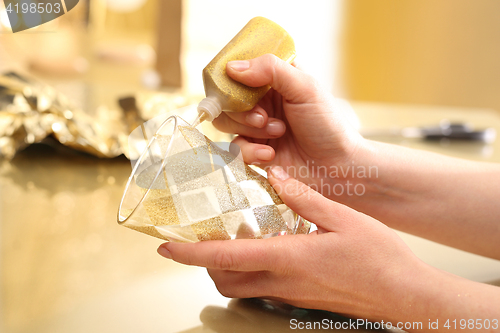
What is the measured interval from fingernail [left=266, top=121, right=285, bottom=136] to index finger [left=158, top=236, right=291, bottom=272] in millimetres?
239

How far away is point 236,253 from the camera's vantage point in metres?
0.35

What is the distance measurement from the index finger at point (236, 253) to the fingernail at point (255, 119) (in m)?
0.20

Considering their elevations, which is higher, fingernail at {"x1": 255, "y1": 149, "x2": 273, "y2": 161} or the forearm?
the forearm

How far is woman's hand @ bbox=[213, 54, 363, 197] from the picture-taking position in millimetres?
462

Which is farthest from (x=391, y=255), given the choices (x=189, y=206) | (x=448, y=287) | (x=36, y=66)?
(x=36, y=66)

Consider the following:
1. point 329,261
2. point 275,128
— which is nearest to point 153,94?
point 275,128

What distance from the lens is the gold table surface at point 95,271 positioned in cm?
37

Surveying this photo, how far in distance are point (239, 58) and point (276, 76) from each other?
0.15 ft

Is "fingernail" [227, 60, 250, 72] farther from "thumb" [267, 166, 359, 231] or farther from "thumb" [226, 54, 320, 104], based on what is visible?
"thumb" [267, 166, 359, 231]

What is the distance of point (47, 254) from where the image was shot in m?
0.47

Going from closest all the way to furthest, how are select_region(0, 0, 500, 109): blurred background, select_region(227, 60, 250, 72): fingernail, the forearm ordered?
select_region(227, 60, 250, 72): fingernail < the forearm < select_region(0, 0, 500, 109): blurred background
